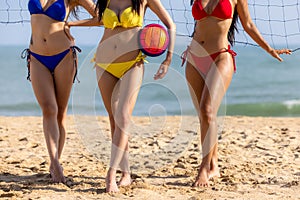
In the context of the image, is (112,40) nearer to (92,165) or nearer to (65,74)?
(65,74)

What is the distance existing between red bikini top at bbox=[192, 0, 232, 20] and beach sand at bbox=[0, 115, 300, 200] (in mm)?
1605

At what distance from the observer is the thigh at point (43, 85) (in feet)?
19.4

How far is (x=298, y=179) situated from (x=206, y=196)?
1.25 metres

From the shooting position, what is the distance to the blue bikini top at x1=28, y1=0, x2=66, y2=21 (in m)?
5.89

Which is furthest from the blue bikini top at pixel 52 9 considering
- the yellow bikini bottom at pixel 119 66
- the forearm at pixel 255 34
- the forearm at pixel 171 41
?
the forearm at pixel 255 34

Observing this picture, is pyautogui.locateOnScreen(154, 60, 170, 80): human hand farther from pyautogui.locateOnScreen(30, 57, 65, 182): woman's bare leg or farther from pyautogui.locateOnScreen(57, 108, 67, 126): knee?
pyautogui.locateOnScreen(57, 108, 67, 126): knee

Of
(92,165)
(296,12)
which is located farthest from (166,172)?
(296,12)

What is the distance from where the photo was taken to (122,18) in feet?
18.1

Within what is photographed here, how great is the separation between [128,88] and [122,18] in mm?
614

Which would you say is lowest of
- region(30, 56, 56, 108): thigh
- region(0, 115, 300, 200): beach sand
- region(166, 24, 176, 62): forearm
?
region(0, 115, 300, 200): beach sand

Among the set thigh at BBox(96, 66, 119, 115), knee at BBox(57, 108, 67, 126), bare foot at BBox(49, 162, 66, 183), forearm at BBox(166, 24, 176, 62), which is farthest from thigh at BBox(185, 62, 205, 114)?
bare foot at BBox(49, 162, 66, 183)

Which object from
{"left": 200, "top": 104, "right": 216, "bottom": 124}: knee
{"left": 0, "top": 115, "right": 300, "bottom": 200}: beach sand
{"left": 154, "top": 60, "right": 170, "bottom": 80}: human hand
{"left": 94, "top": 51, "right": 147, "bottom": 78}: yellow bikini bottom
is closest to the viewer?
{"left": 154, "top": 60, "right": 170, "bottom": 80}: human hand

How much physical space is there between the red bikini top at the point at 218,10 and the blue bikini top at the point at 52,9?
1.23m

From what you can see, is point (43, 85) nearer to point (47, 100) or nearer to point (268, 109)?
point (47, 100)
